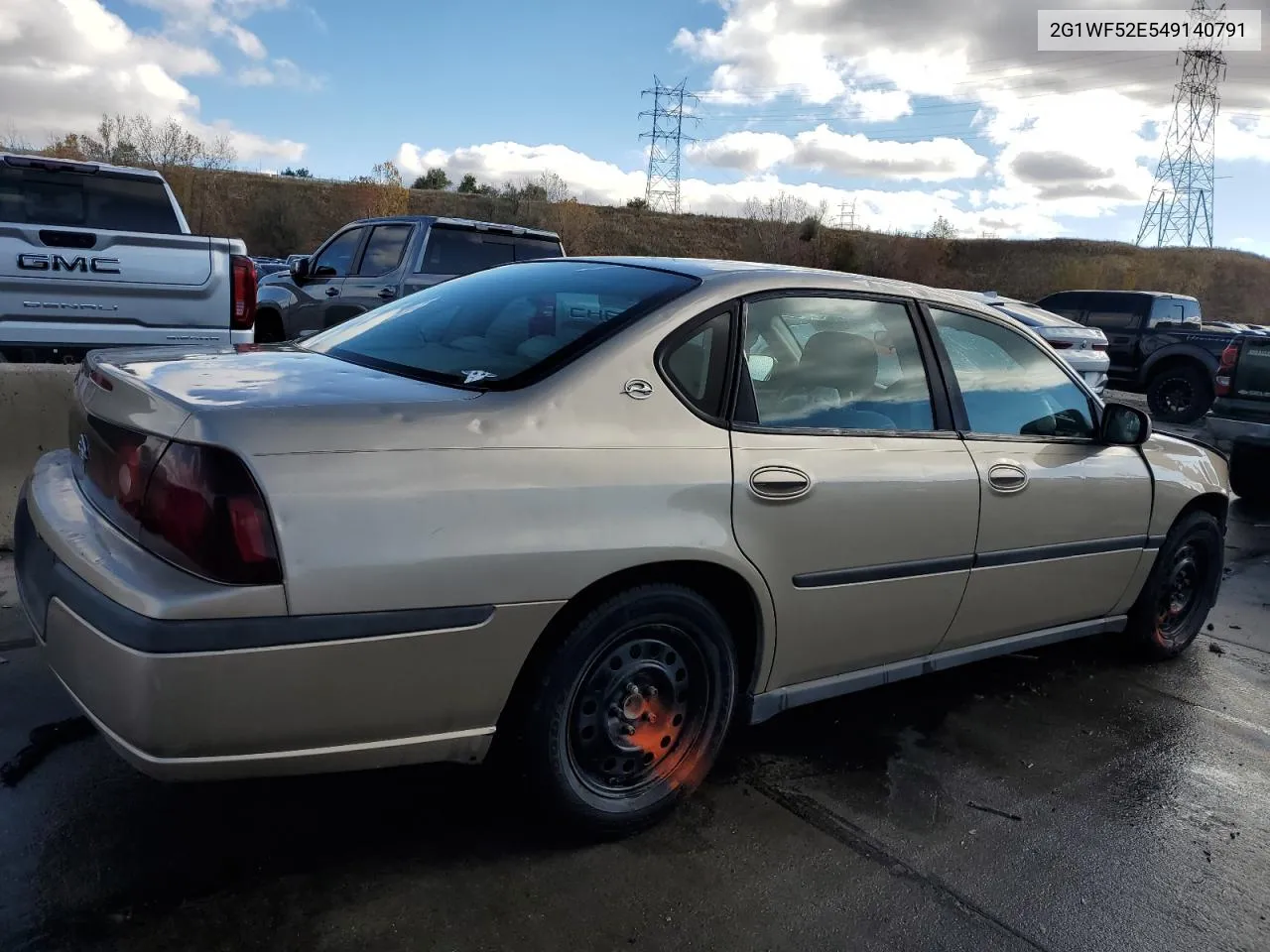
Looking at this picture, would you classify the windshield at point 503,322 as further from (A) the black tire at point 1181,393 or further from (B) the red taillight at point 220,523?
(A) the black tire at point 1181,393

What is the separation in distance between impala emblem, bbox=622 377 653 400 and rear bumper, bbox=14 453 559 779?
615mm

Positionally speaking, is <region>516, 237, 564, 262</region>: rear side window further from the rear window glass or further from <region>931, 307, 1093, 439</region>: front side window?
<region>931, 307, 1093, 439</region>: front side window

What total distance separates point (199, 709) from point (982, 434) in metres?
2.66

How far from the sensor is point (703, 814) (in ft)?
9.78

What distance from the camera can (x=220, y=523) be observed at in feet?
6.89

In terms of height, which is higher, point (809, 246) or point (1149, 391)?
point (809, 246)

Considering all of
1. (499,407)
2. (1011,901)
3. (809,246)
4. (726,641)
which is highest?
(809,246)

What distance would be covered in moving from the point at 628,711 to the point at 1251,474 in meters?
8.27

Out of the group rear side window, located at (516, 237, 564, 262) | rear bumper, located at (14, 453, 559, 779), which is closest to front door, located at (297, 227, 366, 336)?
rear side window, located at (516, 237, 564, 262)

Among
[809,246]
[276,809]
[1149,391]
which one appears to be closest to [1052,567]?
[276,809]

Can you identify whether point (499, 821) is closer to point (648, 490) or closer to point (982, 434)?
point (648, 490)

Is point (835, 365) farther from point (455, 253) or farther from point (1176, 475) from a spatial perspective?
point (455, 253)

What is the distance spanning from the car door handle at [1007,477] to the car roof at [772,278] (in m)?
0.63

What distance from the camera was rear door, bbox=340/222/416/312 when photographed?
8.88m
